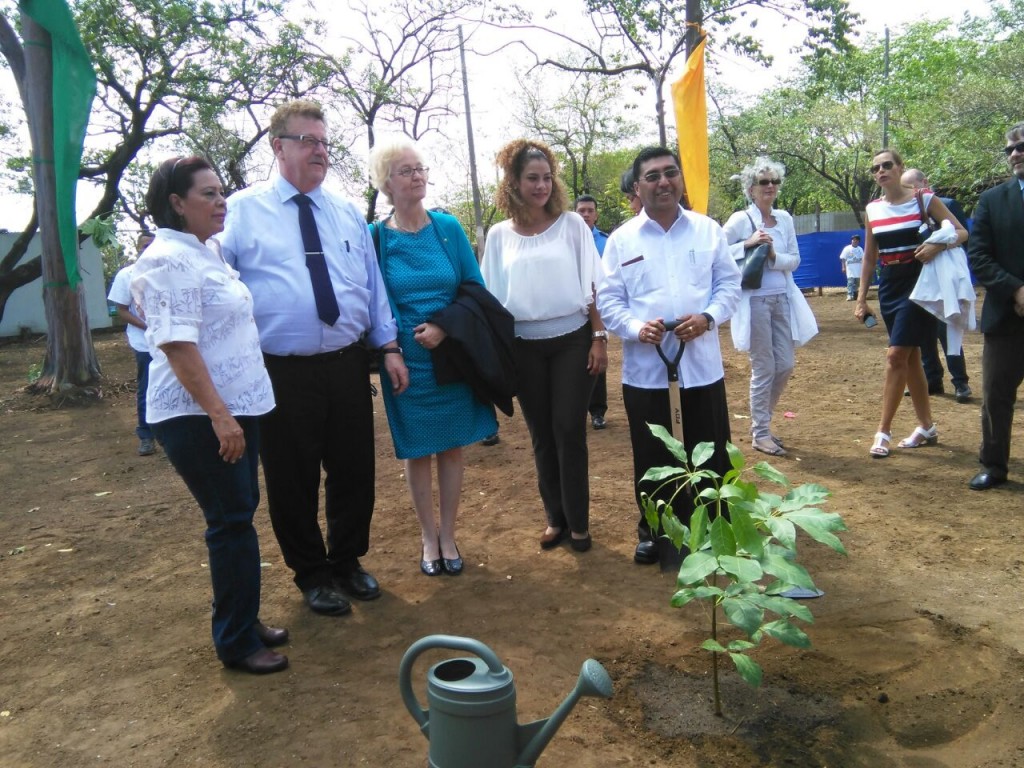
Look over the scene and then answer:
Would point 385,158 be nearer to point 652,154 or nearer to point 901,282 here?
point 652,154

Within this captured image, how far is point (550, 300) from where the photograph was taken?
12.9ft

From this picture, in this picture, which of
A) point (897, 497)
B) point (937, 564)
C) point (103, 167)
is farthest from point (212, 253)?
point (103, 167)

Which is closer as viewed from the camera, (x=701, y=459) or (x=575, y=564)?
(x=701, y=459)

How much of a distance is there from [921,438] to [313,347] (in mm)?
4380

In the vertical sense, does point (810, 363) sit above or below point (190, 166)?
below

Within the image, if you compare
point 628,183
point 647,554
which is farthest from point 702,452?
point 628,183

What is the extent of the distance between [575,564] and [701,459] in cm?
160

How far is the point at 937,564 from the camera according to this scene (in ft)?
12.0

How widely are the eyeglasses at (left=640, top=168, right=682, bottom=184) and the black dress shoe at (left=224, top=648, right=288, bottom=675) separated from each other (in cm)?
261

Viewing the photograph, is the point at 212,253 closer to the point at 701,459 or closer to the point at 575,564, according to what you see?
the point at 701,459

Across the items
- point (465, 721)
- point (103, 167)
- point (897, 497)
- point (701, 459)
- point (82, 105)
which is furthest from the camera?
point (103, 167)

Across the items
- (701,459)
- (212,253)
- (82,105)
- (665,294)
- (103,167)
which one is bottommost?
(701,459)

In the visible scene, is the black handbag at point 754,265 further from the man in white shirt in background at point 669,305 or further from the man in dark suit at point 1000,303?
the man in white shirt in background at point 669,305

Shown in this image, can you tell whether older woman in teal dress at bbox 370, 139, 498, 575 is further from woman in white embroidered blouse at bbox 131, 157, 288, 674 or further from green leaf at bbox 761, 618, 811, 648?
A: green leaf at bbox 761, 618, 811, 648
